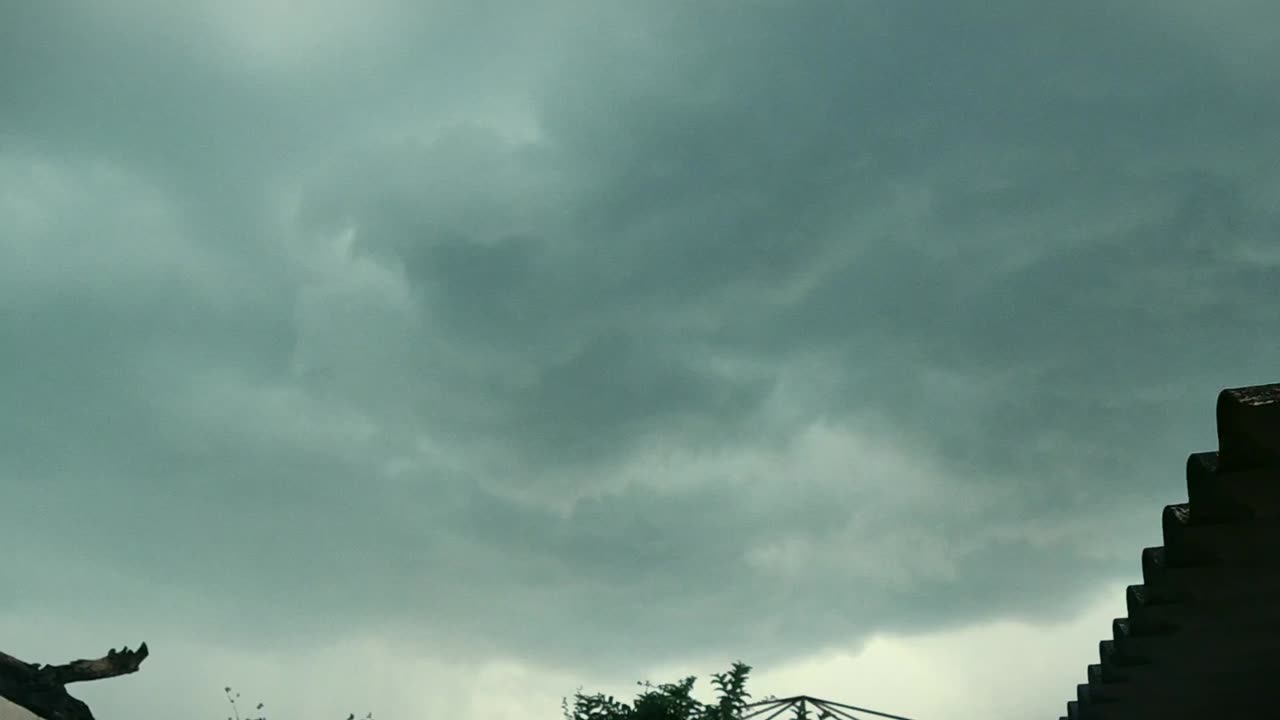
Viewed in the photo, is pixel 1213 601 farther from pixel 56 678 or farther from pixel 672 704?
pixel 56 678

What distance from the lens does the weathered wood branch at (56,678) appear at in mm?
15180

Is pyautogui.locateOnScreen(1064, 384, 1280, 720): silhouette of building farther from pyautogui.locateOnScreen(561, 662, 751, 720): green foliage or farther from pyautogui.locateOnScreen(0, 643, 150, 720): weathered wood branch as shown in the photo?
pyautogui.locateOnScreen(0, 643, 150, 720): weathered wood branch

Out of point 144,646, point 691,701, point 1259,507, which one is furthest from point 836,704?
point 144,646

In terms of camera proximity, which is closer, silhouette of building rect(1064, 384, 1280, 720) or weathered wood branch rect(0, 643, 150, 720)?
silhouette of building rect(1064, 384, 1280, 720)

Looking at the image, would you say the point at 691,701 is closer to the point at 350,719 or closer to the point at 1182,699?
the point at 1182,699

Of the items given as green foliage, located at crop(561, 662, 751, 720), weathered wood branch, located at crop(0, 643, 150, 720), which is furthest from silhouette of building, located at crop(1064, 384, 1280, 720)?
weathered wood branch, located at crop(0, 643, 150, 720)

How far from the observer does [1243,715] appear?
1203 cm

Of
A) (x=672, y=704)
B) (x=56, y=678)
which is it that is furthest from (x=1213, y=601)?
(x=56, y=678)

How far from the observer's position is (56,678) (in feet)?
51.2

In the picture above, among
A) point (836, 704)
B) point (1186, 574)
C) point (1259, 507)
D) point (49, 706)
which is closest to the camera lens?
point (1259, 507)

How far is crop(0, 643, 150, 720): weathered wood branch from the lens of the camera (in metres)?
15.2

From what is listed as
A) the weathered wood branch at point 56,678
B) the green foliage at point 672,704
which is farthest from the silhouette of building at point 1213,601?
the weathered wood branch at point 56,678

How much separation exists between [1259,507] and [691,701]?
652cm

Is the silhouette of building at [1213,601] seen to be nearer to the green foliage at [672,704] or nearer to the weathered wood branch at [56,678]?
the green foliage at [672,704]
